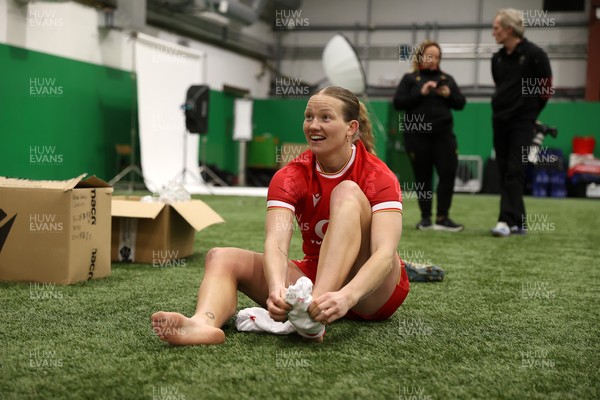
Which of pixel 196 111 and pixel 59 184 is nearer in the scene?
pixel 59 184

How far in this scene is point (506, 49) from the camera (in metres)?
4.95

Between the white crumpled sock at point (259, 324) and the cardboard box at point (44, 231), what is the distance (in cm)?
94

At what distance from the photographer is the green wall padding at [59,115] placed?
25.7 feet

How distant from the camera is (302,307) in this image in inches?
67.2

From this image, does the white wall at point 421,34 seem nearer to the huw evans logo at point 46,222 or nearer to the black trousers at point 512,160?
the black trousers at point 512,160

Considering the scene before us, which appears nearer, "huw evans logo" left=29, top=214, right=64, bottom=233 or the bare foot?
the bare foot

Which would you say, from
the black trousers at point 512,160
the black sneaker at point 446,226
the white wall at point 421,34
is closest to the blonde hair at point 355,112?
the black trousers at point 512,160

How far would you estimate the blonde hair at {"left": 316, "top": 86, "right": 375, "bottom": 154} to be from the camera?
6.53ft

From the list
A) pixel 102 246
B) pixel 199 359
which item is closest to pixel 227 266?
pixel 199 359

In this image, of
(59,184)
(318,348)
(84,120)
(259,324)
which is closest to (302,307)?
(318,348)

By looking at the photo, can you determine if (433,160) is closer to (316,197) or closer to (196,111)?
(316,197)

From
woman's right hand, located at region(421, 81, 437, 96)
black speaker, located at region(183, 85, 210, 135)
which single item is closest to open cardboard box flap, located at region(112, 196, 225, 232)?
woman's right hand, located at region(421, 81, 437, 96)

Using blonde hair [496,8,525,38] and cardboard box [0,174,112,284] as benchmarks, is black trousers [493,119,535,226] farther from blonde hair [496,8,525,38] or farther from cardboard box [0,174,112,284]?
cardboard box [0,174,112,284]

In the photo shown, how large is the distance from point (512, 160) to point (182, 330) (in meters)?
3.64
